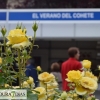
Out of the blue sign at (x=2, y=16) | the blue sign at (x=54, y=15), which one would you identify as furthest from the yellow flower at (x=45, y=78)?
the blue sign at (x=2, y=16)

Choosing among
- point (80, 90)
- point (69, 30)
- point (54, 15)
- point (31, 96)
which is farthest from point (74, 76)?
point (69, 30)

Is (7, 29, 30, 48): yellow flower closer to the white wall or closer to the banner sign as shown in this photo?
the banner sign

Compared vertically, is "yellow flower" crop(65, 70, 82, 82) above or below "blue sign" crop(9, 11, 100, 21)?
below

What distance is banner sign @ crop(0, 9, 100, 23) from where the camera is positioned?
475 inches

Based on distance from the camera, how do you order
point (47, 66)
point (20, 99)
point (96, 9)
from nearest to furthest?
point (20, 99), point (96, 9), point (47, 66)

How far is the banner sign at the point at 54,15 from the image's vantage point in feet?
39.5

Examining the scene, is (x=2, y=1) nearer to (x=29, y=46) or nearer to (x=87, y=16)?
(x=87, y=16)

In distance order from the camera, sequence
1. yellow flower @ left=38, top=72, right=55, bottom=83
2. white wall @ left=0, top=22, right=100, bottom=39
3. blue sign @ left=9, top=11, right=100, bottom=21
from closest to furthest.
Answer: yellow flower @ left=38, top=72, right=55, bottom=83
blue sign @ left=9, top=11, right=100, bottom=21
white wall @ left=0, top=22, right=100, bottom=39

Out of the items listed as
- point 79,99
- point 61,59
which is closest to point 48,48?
point 61,59

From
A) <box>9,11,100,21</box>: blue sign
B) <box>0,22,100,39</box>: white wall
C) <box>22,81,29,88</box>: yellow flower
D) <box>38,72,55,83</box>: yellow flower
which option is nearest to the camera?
<box>22,81,29,88</box>: yellow flower

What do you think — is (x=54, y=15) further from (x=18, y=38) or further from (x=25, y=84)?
(x=18, y=38)

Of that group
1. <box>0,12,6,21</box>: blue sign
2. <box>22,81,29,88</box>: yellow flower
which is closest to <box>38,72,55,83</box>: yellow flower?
<box>22,81,29,88</box>: yellow flower

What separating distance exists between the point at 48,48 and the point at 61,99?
1245 cm

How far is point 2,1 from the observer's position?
12.4 m
